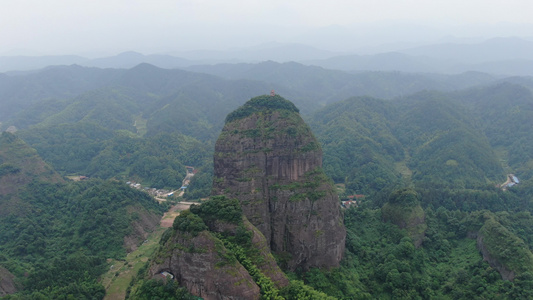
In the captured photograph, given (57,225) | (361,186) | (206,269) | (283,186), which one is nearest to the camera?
(206,269)

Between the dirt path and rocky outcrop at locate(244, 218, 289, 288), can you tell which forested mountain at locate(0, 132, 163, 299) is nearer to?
the dirt path

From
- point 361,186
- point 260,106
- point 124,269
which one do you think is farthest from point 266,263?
point 361,186

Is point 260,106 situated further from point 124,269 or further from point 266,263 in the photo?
point 124,269

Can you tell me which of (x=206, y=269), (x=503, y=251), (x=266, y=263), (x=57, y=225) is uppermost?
(x=206, y=269)

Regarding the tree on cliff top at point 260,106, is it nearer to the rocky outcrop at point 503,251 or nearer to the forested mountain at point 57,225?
the forested mountain at point 57,225

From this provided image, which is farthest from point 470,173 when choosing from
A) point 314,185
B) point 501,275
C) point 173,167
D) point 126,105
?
point 126,105

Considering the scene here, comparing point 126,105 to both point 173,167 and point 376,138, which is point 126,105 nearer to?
point 173,167
